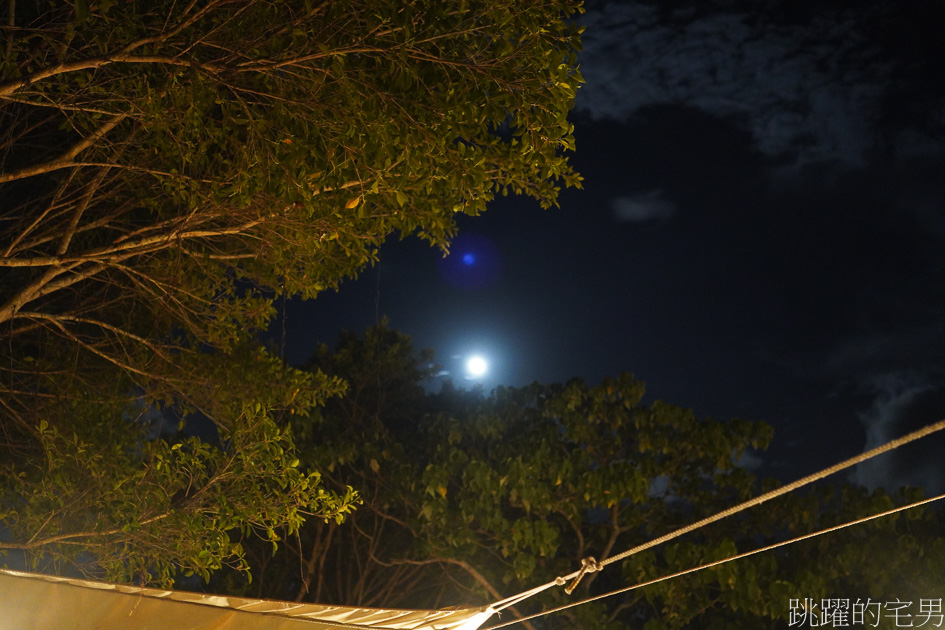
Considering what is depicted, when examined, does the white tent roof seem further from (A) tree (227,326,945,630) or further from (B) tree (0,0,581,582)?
(A) tree (227,326,945,630)

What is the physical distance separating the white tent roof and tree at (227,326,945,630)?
10.6 ft

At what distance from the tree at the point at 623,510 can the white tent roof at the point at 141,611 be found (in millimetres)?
3236

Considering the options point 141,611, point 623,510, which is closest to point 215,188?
point 141,611

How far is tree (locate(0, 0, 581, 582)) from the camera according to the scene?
8.05ft

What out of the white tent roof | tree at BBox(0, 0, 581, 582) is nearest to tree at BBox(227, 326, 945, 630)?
tree at BBox(0, 0, 581, 582)

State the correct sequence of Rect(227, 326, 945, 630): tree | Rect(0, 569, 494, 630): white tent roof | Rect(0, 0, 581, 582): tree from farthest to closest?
1. Rect(227, 326, 945, 630): tree
2. Rect(0, 0, 581, 582): tree
3. Rect(0, 569, 494, 630): white tent roof

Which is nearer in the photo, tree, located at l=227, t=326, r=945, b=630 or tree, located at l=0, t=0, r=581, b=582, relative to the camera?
tree, located at l=0, t=0, r=581, b=582

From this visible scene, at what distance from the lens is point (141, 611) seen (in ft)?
7.02

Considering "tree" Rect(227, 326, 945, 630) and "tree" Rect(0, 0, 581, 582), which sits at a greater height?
"tree" Rect(0, 0, 581, 582)

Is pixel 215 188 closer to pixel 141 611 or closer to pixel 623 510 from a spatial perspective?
pixel 141 611

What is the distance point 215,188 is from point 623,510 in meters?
4.61

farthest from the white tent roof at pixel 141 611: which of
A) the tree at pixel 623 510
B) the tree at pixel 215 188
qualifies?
the tree at pixel 623 510

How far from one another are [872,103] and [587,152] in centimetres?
638

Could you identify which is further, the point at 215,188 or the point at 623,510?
the point at 623,510
